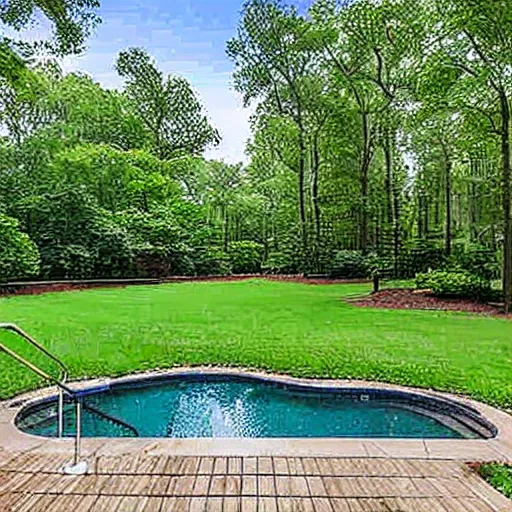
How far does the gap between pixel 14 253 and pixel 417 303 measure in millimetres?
9926

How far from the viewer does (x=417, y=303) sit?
11.8m

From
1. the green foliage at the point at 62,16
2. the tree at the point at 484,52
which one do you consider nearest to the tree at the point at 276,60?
the tree at the point at 484,52

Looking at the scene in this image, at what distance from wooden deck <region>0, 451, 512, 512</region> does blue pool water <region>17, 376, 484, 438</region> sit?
1.42 m

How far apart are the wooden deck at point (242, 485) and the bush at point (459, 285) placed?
9007mm

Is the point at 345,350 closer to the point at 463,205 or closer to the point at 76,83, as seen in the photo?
the point at 463,205

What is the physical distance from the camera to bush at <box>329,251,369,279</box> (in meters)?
18.0

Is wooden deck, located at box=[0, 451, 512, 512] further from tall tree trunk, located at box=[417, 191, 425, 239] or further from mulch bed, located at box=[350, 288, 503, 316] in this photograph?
tall tree trunk, located at box=[417, 191, 425, 239]

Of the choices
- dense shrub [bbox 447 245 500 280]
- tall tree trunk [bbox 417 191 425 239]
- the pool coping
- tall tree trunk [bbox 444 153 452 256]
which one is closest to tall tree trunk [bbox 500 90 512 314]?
dense shrub [bbox 447 245 500 280]

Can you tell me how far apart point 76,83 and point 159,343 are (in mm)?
A: 17583

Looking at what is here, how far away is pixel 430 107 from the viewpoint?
1137 centimetres

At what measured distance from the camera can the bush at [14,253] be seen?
1364 cm

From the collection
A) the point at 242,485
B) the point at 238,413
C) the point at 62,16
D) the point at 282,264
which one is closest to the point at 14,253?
the point at 62,16

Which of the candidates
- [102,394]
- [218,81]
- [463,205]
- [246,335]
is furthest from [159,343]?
[218,81]

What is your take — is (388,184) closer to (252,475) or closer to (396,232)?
(396,232)
